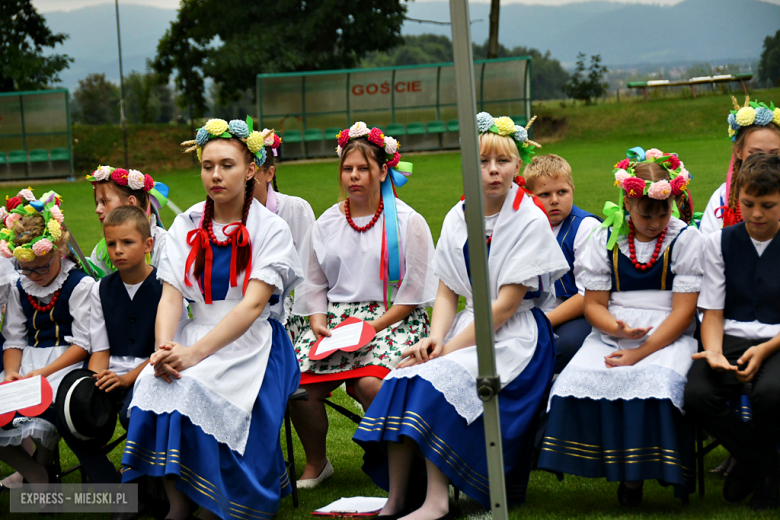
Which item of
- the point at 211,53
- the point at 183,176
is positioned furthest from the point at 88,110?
the point at 183,176

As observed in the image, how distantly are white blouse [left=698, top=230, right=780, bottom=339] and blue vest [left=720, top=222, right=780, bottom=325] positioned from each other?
2cm

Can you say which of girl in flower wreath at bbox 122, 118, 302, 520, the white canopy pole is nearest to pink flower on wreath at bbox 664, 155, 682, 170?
the white canopy pole

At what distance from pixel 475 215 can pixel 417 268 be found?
1951 millimetres

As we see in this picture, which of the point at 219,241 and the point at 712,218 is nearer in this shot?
the point at 219,241

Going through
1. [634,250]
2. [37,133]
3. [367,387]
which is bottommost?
[367,387]

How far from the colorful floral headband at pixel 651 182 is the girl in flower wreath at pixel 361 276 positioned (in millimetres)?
1144

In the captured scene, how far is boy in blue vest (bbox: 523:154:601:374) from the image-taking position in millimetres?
4117

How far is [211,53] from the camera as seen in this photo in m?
31.9

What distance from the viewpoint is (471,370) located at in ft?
10.9

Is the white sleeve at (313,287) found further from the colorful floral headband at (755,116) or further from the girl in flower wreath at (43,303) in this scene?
the colorful floral headband at (755,116)

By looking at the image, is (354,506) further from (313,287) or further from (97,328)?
(97,328)

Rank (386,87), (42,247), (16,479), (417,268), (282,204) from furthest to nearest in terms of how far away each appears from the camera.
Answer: (386,87)
(282,204)
(417,268)
(16,479)
(42,247)

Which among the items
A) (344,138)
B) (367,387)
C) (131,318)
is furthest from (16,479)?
(344,138)

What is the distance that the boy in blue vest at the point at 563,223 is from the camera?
412 centimetres
